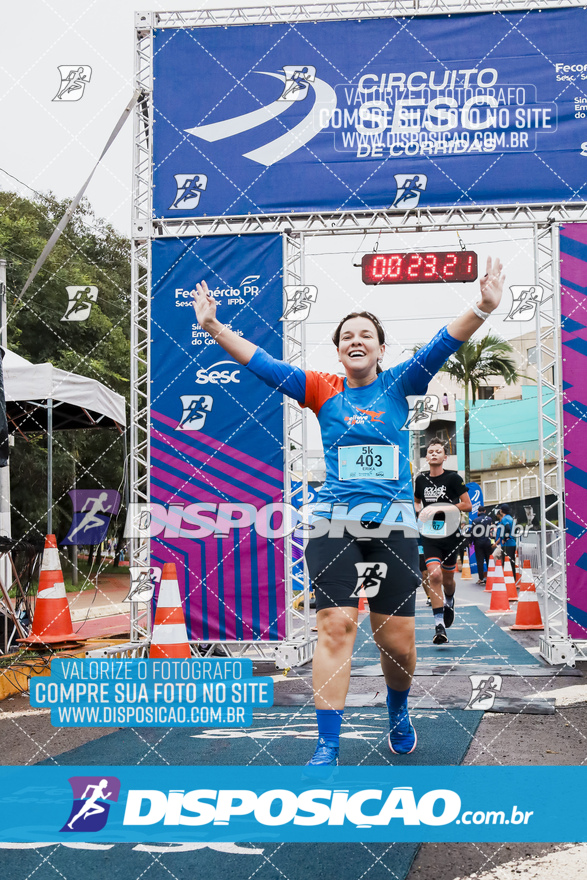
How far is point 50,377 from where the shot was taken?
8031 millimetres

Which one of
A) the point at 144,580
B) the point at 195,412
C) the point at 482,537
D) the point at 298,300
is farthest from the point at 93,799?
the point at 482,537

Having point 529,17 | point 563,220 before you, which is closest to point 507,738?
point 563,220

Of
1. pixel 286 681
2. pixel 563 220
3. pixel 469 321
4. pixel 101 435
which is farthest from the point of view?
pixel 101 435

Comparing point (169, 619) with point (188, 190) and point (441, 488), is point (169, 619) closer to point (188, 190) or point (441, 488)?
point (441, 488)

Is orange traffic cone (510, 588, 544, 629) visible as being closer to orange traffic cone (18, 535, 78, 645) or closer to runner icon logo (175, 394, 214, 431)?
runner icon logo (175, 394, 214, 431)

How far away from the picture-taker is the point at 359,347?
375 centimetres

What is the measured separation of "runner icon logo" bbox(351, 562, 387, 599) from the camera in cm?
359

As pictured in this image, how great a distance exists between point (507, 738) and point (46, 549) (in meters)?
4.86

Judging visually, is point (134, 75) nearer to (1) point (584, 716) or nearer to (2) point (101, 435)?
(1) point (584, 716)

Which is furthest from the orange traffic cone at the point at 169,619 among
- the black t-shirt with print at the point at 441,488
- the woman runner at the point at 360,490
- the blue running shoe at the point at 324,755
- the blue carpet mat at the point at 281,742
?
the blue running shoe at the point at 324,755

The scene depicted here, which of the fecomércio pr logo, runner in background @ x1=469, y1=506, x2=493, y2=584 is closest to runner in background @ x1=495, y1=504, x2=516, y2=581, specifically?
runner in background @ x1=469, y1=506, x2=493, y2=584

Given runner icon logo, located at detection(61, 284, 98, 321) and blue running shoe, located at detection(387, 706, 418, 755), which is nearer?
blue running shoe, located at detection(387, 706, 418, 755)

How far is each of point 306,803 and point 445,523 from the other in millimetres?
6088

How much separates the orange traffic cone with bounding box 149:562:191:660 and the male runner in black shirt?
256cm
